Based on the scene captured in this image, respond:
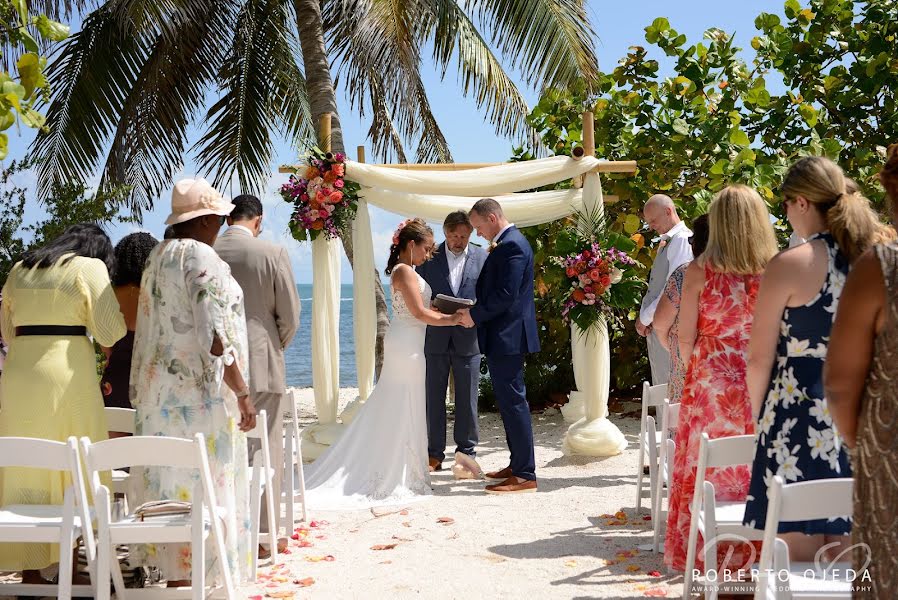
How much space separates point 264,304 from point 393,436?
1707 millimetres

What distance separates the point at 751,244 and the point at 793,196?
2.52ft

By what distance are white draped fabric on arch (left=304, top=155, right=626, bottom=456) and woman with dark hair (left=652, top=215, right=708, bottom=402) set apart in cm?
243

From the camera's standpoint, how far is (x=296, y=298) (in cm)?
574

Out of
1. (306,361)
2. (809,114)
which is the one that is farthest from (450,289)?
(306,361)

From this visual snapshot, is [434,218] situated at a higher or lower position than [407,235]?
higher

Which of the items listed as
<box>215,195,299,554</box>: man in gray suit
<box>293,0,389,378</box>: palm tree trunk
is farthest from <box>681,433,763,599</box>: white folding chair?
<box>293,0,389,378</box>: palm tree trunk

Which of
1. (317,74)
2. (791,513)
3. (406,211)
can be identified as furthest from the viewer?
(317,74)

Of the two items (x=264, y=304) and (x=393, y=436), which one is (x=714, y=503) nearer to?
(x=264, y=304)

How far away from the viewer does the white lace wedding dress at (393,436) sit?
6809mm

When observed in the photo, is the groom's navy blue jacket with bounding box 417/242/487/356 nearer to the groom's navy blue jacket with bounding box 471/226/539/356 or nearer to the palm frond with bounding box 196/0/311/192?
the groom's navy blue jacket with bounding box 471/226/539/356

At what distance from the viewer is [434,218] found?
8.49 meters

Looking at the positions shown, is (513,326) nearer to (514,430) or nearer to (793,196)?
(514,430)

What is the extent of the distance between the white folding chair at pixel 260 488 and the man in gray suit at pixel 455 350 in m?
2.55

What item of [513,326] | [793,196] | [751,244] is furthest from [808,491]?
[513,326]
